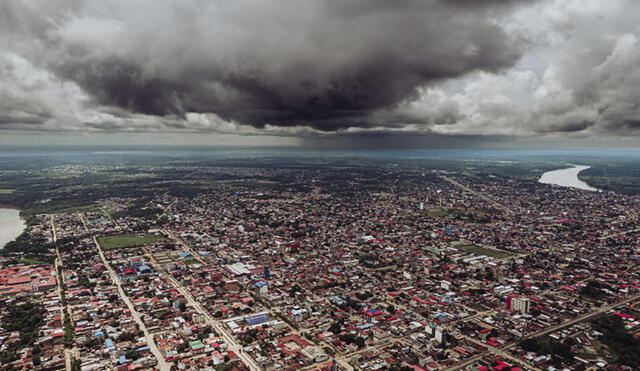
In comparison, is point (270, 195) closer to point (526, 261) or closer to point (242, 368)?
point (526, 261)

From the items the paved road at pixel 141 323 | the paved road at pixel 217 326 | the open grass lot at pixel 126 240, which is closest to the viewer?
the paved road at pixel 141 323

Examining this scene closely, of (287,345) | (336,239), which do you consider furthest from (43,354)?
(336,239)

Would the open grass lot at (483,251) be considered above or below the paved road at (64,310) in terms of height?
below

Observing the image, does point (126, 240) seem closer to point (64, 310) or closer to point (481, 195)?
point (64, 310)

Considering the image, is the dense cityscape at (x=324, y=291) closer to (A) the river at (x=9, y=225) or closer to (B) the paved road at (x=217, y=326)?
(B) the paved road at (x=217, y=326)

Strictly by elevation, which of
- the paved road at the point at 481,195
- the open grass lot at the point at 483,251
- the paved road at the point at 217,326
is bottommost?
the open grass lot at the point at 483,251

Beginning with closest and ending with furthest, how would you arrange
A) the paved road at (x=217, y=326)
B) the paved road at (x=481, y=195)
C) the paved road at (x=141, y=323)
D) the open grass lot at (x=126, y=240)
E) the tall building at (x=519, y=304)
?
the paved road at (x=141, y=323) < the paved road at (x=217, y=326) < the tall building at (x=519, y=304) < the open grass lot at (x=126, y=240) < the paved road at (x=481, y=195)

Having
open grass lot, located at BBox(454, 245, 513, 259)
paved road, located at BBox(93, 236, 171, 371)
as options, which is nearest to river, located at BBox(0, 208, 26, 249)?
paved road, located at BBox(93, 236, 171, 371)

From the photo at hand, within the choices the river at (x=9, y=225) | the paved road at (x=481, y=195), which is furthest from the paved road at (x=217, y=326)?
the paved road at (x=481, y=195)
